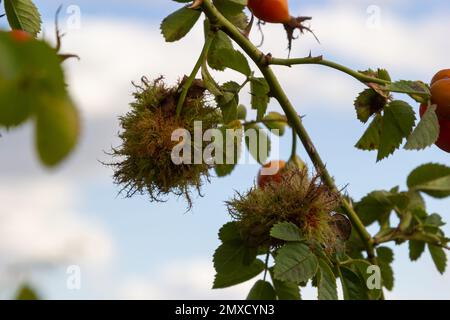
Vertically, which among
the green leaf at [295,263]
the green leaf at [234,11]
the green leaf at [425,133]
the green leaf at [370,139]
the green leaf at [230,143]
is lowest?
the green leaf at [295,263]

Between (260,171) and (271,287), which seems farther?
(260,171)

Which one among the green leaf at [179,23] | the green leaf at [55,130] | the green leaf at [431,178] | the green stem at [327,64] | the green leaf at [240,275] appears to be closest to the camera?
the green leaf at [55,130]

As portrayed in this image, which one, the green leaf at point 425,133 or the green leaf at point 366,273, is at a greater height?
the green leaf at point 425,133

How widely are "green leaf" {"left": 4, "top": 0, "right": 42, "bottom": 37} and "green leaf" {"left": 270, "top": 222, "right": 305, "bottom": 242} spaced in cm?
85

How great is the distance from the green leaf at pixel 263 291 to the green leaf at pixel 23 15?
1034 mm

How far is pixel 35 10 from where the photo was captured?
72.7 inches

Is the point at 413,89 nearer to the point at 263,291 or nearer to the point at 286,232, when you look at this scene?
the point at 286,232

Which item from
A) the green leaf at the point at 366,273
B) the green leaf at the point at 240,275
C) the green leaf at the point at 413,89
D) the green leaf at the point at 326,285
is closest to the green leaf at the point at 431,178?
the green leaf at the point at 366,273

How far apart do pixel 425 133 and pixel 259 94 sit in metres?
0.59

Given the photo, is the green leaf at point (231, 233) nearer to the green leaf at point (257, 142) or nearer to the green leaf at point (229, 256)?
the green leaf at point (229, 256)

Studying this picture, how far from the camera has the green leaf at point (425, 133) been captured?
5.96ft
